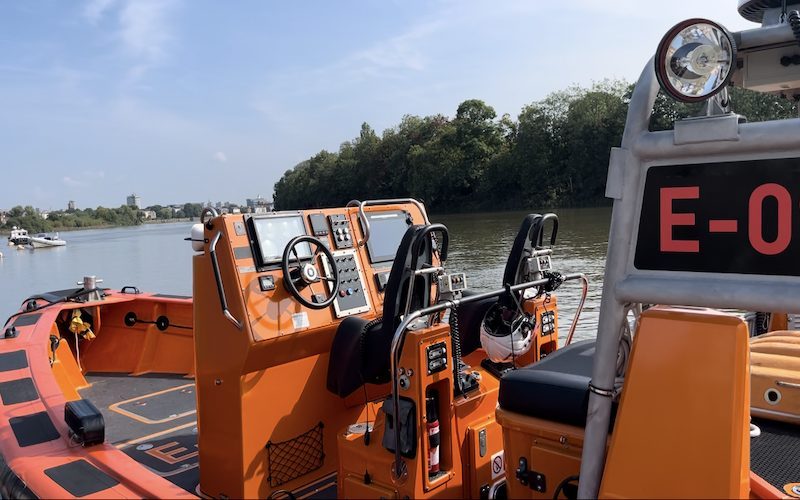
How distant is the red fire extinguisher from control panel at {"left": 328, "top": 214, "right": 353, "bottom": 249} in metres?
1.44

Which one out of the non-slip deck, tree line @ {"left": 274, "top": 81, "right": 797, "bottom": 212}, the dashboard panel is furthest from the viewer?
tree line @ {"left": 274, "top": 81, "right": 797, "bottom": 212}

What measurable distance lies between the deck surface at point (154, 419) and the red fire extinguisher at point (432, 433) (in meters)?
1.66

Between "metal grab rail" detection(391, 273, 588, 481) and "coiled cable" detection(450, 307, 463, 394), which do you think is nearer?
"metal grab rail" detection(391, 273, 588, 481)

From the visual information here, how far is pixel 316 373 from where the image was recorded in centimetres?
371

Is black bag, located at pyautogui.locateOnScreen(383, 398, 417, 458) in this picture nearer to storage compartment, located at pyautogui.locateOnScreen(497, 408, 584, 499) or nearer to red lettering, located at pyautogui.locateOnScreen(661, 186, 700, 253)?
storage compartment, located at pyautogui.locateOnScreen(497, 408, 584, 499)

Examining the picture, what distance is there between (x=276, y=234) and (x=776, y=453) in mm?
2690

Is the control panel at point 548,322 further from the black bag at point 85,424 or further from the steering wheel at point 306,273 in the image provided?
the black bag at point 85,424

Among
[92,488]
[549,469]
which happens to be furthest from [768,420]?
[92,488]

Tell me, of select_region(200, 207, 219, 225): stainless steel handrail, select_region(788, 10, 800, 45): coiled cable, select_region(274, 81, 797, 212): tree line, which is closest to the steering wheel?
select_region(200, 207, 219, 225): stainless steel handrail

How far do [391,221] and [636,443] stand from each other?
9.88ft

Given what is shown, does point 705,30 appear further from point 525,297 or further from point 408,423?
point 525,297

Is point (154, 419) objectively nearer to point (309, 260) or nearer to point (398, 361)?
point (309, 260)

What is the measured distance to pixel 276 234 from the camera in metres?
3.67

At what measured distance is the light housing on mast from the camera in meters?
1.38
